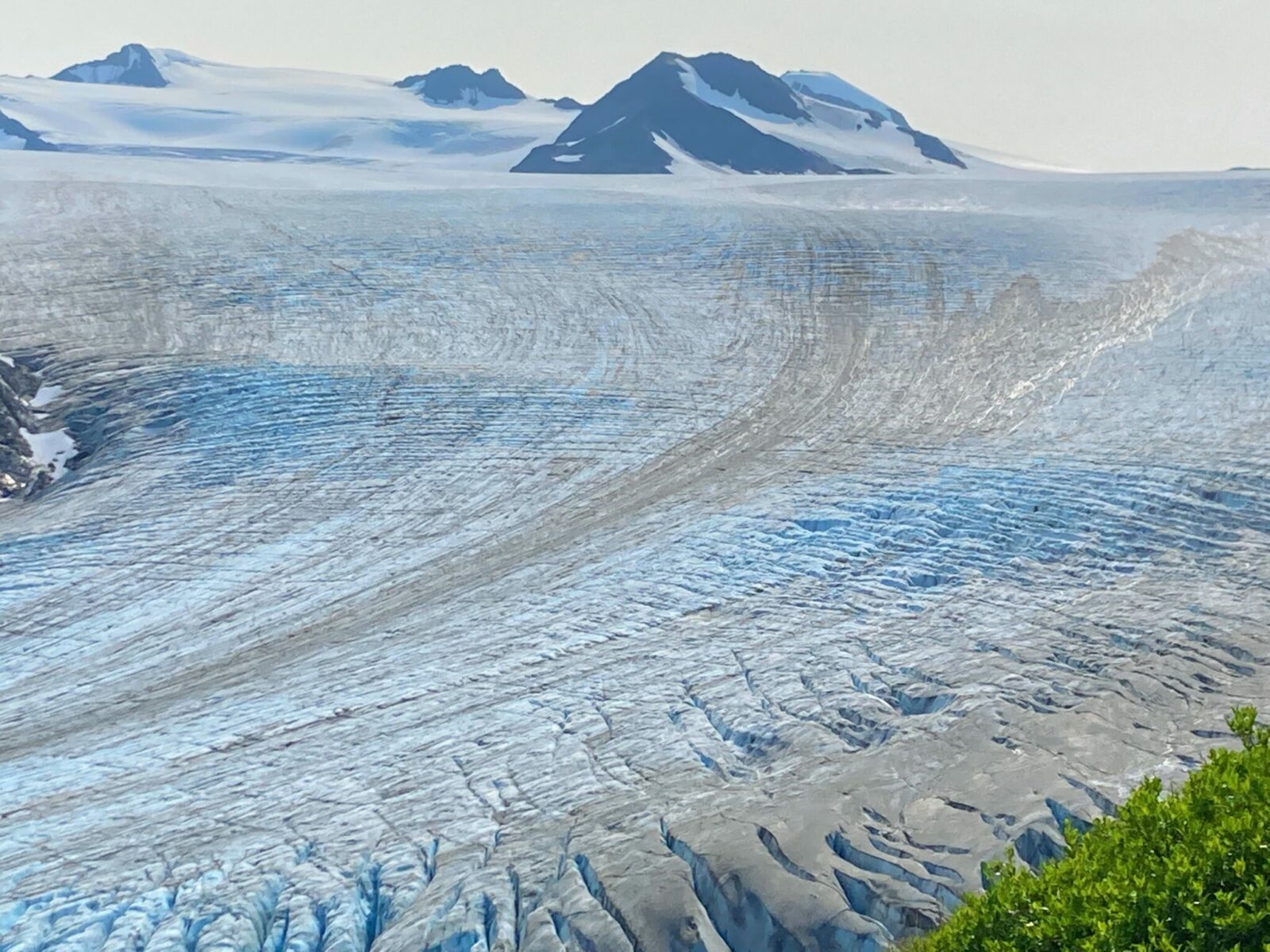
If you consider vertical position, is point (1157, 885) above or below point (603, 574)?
above

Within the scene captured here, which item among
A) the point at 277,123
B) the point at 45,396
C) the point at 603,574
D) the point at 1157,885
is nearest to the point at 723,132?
the point at 277,123

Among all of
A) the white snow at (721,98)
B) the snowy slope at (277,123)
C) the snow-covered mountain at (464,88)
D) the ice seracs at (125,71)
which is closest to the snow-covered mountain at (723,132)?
the white snow at (721,98)

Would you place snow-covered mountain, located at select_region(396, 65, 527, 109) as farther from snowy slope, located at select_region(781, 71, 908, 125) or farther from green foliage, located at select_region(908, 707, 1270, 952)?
green foliage, located at select_region(908, 707, 1270, 952)

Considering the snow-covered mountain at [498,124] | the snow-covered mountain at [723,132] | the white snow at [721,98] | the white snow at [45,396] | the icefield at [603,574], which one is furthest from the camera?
the white snow at [721,98]

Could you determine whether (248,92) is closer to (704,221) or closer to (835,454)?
(704,221)

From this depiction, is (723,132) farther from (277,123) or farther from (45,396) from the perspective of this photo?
(45,396)

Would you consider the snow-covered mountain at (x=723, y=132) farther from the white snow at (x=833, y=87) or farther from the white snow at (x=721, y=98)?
the white snow at (x=833, y=87)
